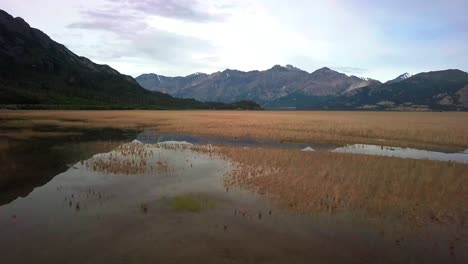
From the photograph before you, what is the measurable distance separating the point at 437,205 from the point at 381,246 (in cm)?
711

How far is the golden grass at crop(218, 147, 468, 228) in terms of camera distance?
16734mm

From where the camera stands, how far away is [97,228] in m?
13.4

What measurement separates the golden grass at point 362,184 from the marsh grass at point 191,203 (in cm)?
346

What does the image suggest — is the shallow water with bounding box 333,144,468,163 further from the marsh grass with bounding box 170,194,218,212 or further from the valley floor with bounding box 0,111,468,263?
the marsh grass with bounding box 170,194,218,212

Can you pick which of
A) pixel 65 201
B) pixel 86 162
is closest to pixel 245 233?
pixel 65 201

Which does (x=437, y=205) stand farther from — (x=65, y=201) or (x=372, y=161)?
(x=65, y=201)

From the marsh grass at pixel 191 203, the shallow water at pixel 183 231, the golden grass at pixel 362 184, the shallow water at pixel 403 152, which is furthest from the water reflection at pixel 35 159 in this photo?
the shallow water at pixel 403 152

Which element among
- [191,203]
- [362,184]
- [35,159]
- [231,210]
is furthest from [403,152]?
[35,159]

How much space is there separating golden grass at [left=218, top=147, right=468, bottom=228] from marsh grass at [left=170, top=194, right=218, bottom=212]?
3458 mm

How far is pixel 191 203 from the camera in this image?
1717 centimetres

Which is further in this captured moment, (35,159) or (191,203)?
(35,159)

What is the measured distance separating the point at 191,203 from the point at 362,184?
11.2 metres

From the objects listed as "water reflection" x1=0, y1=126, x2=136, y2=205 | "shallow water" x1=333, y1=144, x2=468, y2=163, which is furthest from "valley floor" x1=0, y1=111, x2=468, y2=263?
"shallow water" x1=333, y1=144, x2=468, y2=163

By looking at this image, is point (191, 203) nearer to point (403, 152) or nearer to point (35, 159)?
point (35, 159)
